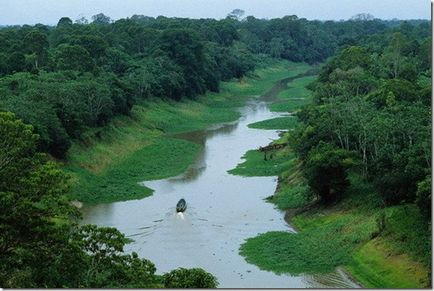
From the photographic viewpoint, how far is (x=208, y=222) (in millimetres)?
34062

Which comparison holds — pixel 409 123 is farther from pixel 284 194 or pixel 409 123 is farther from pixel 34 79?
pixel 34 79

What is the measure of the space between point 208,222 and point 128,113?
87.9 ft

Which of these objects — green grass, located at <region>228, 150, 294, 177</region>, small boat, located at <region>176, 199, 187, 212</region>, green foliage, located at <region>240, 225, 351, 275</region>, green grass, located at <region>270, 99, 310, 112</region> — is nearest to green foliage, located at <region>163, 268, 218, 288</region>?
green foliage, located at <region>240, 225, 351, 275</region>

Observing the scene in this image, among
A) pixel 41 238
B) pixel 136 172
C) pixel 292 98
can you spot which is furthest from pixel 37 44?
pixel 41 238

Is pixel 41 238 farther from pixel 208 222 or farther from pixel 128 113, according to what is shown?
pixel 128 113

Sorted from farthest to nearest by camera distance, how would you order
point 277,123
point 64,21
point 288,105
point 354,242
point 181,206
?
1. point 64,21
2. point 288,105
3. point 277,123
4. point 181,206
5. point 354,242

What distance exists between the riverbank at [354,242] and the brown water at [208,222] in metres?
0.75

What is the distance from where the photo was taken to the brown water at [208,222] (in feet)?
87.8

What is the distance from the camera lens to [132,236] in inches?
1254

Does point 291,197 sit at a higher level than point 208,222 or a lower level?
higher

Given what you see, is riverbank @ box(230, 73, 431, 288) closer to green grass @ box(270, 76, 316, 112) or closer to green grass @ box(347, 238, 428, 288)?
green grass @ box(347, 238, 428, 288)

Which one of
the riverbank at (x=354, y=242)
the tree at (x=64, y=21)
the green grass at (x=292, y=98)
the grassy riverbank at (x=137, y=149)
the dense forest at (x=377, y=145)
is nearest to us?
the riverbank at (x=354, y=242)

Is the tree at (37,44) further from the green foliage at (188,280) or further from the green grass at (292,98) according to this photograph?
the green foliage at (188,280)

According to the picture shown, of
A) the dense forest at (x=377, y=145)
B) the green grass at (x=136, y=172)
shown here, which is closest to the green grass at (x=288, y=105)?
the green grass at (x=136, y=172)
